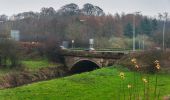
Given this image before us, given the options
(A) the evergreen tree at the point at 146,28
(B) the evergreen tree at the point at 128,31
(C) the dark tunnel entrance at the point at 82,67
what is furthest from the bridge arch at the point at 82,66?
(A) the evergreen tree at the point at 146,28

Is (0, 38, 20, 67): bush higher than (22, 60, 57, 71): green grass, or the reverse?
(0, 38, 20, 67): bush

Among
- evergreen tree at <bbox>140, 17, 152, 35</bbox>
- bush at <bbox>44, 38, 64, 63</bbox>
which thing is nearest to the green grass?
bush at <bbox>44, 38, 64, 63</bbox>

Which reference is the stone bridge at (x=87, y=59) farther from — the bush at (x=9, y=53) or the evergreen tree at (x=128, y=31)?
the evergreen tree at (x=128, y=31)

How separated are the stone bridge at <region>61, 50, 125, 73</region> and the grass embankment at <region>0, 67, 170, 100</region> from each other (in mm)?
20072

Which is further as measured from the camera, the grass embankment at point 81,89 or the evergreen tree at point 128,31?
the evergreen tree at point 128,31

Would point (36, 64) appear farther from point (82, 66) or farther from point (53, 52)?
point (82, 66)

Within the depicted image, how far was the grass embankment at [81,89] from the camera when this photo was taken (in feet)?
100

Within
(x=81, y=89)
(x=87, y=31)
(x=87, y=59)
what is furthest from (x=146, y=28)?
(x=81, y=89)

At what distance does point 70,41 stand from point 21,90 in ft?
199

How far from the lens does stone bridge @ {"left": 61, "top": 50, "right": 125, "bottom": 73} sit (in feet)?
207

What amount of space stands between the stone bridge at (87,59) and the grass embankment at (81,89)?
20.1 metres

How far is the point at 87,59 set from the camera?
68812mm

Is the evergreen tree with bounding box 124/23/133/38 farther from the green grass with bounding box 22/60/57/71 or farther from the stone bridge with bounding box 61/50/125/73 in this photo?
the green grass with bounding box 22/60/57/71

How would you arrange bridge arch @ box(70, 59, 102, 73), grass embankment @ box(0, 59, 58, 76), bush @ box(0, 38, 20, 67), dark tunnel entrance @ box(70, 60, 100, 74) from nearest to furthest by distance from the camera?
grass embankment @ box(0, 59, 58, 76) < bush @ box(0, 38, 20, 67) < bridge arch @ box(70, 59, 102, 73) < dark tunnel entrance @ box(70, 60, 100, 74)
